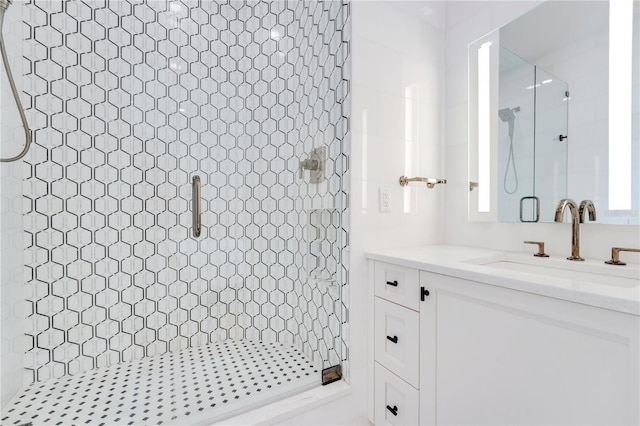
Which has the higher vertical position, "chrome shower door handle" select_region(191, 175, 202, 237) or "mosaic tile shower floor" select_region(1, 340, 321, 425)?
"chrome shower door handle" select_region(191, 175, 202, 237)

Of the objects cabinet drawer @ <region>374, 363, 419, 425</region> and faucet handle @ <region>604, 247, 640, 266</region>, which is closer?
faucet handle @ <region>604, 247, 640, 266</region>

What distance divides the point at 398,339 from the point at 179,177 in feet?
4.77

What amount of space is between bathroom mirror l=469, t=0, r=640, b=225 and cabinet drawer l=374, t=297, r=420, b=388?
688 mm

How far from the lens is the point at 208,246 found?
6.07 feet

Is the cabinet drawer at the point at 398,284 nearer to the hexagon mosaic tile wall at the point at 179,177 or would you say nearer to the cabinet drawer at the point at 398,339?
the cabinet drawer at the point at 398,339

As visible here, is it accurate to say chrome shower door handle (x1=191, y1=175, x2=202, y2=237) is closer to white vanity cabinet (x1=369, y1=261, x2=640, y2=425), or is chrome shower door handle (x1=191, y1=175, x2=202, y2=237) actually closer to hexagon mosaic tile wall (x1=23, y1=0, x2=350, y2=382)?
hexagon mosaic tile wall (x1=23, y1=0, x2=350, y2=382)

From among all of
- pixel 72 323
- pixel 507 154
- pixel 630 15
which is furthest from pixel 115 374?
pixel 630 15

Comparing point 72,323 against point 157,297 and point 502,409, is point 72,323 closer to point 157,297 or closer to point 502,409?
point 157,297

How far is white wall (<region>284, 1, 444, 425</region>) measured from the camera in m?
1.29

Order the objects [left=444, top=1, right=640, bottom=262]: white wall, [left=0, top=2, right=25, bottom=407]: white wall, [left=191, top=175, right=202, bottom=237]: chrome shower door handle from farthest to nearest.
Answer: [left=191, top=175, right=202, bottom=237]: chrome shower door handle
[left=444, top=1, right=640, bottom=262]: white wall
[left=0, top=2, right=25, bottom=407]: white wall

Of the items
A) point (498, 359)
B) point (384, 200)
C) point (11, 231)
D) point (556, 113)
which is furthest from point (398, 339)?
point (11, 231)

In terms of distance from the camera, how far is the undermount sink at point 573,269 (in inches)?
37.4

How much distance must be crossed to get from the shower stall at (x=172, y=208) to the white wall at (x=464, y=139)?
2.21 feet

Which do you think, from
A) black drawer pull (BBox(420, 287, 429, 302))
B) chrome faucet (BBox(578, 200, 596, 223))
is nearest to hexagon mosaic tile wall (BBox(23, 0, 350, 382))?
black drawer pull (BBox(420, 287, 429, 302))
